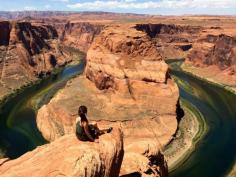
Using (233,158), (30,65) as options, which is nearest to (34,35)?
(30,65)

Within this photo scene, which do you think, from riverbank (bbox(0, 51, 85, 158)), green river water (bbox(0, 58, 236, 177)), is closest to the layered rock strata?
riverbank (bbox(0, 51, 85, 158))

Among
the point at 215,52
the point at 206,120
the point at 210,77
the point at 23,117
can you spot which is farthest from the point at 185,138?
the point at 215,52

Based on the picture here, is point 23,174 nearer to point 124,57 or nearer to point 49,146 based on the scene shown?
point 49,146

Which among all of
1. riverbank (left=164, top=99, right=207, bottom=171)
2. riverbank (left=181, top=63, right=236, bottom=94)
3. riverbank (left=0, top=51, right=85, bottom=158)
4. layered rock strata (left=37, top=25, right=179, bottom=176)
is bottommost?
riverbank (left=0, top=51, right=85, bottom=158)

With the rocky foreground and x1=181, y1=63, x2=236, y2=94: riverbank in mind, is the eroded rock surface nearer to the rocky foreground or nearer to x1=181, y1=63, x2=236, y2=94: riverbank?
the rocky foreground

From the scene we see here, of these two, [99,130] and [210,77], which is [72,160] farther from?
[210,77]

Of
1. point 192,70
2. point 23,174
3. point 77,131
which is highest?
point 77,131

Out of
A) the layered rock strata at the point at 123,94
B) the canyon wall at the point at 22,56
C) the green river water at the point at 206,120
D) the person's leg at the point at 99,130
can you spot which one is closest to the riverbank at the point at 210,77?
the green river water at the point at 206,120
